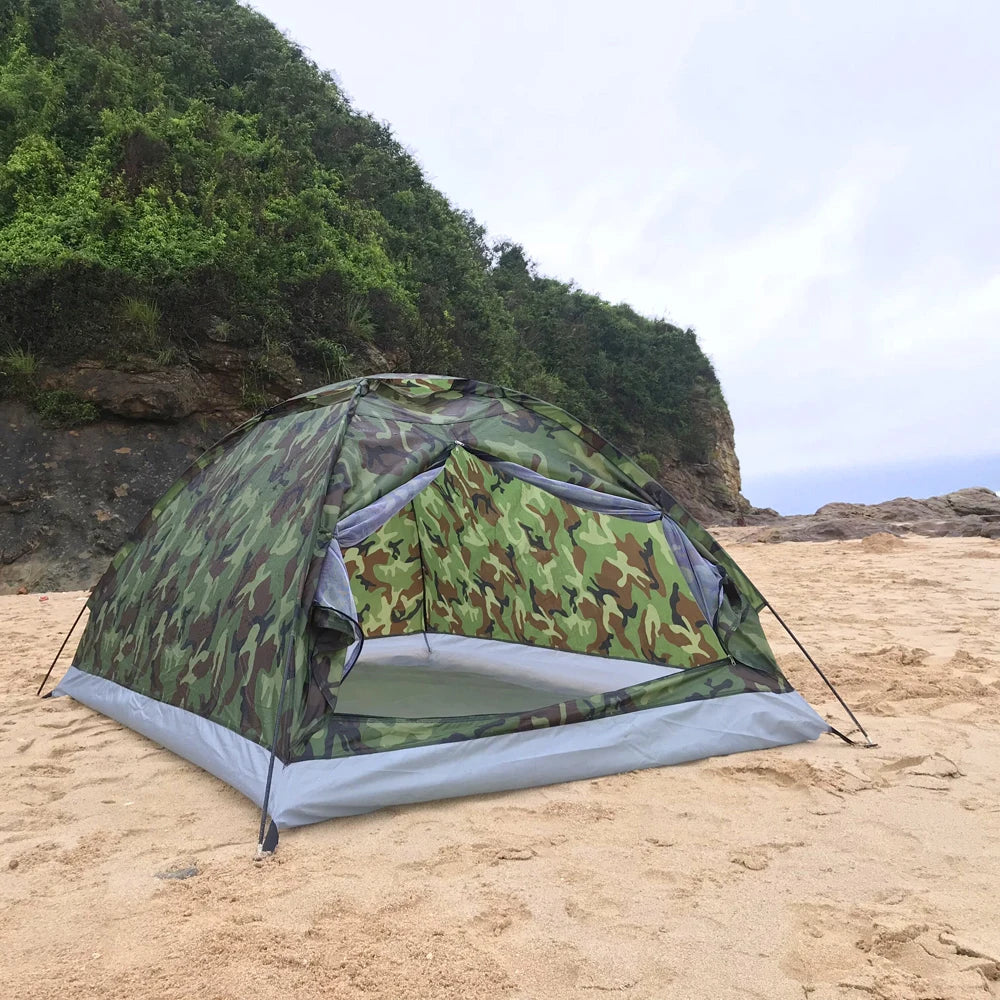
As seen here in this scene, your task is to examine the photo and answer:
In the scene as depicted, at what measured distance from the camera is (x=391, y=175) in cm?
1565

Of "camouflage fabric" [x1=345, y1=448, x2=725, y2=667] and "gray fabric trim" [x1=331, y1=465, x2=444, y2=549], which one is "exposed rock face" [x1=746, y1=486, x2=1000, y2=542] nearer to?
"camouflage fabric" [x1=345, y1=448, x2=725, y2=667]

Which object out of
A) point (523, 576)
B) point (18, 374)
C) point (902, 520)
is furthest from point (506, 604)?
point (902, 520)

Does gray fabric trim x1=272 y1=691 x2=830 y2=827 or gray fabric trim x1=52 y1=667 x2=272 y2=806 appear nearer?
gray fabric trim x1=272 y1=691 x2=830 y2=827

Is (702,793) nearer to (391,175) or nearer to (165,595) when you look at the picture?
(165,595)

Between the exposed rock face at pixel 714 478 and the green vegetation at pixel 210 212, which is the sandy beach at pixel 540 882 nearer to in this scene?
the green vegetation at pixel 210 212

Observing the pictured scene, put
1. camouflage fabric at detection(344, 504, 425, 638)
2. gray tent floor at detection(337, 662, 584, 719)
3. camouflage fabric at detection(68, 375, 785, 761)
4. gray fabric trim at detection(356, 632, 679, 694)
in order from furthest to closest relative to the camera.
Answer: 1. camouflage fabric at detection(344, 504, 425, 638)
2. gray fabric trim at detection(356, 632, 679, 694)
3. gray tent floor at detection(337, 662, 584, 719)
4. camouflage fabric at detection(68, 375, 785, 761)

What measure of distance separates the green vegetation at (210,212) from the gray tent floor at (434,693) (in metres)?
6.82

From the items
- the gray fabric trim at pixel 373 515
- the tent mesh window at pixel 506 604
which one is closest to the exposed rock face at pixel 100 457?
the tent mesh window at pixel 506 604

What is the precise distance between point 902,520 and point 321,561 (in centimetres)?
1291

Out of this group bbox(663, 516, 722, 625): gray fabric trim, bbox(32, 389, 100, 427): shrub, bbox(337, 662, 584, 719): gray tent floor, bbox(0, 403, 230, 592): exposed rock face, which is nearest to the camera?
bbox(663, 516, 722, 625): gray fabric trim

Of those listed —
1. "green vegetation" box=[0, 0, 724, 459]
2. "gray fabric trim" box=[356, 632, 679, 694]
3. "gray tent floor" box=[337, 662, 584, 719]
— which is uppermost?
"green vegetation" box=[0, 0, 724, 459]

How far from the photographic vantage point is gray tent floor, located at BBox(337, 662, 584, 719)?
407 centimetres

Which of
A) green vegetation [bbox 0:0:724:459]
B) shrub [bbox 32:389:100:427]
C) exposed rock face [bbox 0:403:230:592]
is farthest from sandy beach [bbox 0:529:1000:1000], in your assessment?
green vegetation [bbox 0:0:724:459]

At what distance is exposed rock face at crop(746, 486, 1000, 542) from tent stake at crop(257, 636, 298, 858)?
1088cm
